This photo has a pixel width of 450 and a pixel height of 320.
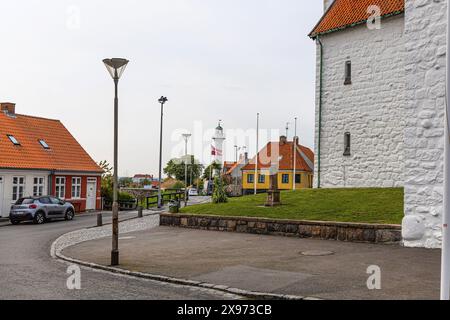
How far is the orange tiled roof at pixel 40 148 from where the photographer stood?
3094 cm

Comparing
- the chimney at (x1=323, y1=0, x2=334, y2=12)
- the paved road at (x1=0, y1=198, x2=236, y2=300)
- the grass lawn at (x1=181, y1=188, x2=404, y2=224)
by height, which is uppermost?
the chimney at (x1=323, y1=0, x2=334, y2=12)

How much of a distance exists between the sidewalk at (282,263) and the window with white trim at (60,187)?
17.2 metres

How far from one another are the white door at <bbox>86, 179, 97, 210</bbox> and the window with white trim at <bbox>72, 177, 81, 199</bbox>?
1.04m

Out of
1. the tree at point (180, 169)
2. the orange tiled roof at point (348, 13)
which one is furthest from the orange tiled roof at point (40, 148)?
the tree at point (180, 169)

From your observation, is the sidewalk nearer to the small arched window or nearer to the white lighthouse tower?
the small arched window

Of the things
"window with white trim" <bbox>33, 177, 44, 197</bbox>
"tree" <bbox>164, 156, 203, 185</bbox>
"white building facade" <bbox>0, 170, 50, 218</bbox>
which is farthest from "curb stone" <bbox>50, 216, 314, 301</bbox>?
"tree" <bbox>164, 156, 203, 185</bbox>

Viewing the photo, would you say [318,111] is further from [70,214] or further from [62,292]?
[62,292]

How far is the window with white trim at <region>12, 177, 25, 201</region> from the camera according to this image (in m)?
30.1

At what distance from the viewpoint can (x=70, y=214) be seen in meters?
29.1

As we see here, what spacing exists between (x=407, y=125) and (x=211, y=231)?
29.2 ft

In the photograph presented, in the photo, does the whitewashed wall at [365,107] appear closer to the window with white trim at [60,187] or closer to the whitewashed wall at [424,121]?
the whitewashed wall at [424,121]

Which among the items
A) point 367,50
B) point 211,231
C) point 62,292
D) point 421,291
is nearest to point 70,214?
point 211,231

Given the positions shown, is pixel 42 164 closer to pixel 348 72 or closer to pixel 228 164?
pixel 348 72

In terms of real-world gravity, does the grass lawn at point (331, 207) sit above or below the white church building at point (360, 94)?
below
